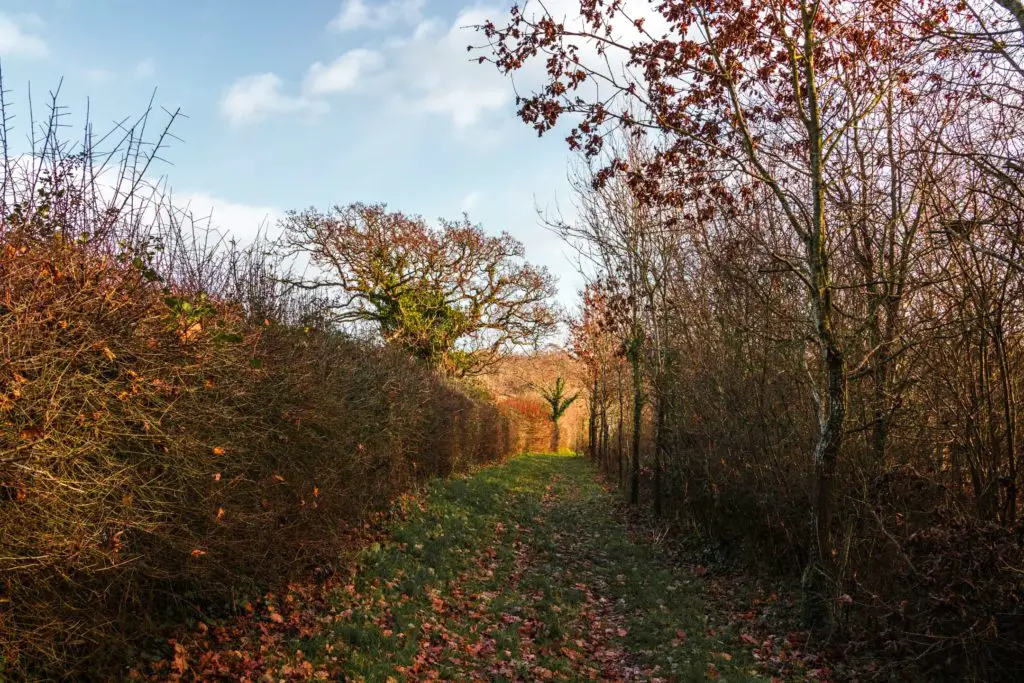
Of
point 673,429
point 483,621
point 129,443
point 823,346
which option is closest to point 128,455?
point 129,443

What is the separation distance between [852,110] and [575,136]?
10.8ft

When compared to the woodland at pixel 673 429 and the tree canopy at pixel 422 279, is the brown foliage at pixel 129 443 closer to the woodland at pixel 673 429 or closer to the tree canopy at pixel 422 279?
the woodland at pixel 673 429

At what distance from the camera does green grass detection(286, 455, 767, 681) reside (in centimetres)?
620

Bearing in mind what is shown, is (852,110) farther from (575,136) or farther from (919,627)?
(919,627)

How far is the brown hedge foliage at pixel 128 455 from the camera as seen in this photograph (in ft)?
11.9

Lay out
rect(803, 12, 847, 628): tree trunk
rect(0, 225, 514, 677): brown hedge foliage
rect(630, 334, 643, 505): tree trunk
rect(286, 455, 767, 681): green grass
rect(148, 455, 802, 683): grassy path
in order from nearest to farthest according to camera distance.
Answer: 1. rect(0, 225, 514, 677): brown hedge foliage
2. rect(148, 455, 802, 683): grassy path
3. rect(286, 455, 767, 681): green grass
4. rect(803, 12, 847, 628): tree trunk
5. rect(630, 334, 643, 505): tree trunk

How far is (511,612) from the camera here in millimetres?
8172

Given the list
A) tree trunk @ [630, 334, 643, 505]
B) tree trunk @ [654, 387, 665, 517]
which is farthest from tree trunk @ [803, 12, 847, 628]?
tree trunk @ [630, 334, 643, 505]

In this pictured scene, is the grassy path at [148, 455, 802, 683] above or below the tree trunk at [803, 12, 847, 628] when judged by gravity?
below

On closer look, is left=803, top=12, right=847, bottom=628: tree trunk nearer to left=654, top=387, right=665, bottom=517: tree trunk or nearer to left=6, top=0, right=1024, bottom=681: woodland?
left=6, top=0, right=1024, bottom=681: woodland

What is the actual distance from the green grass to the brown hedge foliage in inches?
48.3

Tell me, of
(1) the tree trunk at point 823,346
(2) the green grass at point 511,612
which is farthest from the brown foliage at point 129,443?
(1) the tree trunk at point 823,346

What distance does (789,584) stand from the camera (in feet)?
28.2

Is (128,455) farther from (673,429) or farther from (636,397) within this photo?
(636,397)
